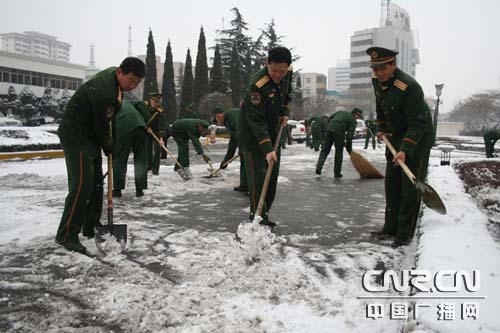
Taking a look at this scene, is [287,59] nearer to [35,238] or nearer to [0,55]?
[35,238]

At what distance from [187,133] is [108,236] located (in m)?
5.03

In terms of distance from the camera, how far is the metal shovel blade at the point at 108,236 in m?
3.86

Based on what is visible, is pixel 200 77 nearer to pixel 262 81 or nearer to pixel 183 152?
pixel 183 152

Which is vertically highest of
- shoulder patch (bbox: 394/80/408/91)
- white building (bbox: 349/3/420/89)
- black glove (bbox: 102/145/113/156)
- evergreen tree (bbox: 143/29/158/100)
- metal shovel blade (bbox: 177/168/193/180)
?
white building (bbox: 349/3/420/89)

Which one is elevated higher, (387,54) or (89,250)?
(387,54)

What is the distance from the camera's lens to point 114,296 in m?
2.92

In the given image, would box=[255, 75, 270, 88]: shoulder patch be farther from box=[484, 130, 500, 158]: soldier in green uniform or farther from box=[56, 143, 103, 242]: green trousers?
box=[484, 130, 500, 158]: soldier in green uniform

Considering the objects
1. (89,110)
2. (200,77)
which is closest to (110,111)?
(89,110)

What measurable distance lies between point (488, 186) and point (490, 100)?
5058cm

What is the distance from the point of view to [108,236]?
3953mm

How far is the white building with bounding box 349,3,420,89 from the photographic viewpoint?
8881cm

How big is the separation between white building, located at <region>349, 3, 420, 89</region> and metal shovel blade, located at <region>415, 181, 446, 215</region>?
8946 cm

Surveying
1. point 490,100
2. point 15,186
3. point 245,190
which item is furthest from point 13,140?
point 490,100

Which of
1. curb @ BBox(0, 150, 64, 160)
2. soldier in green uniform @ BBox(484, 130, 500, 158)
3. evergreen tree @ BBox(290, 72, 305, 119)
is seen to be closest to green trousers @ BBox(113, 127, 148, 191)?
curb @ BBox(0, 150, 64, 160)
